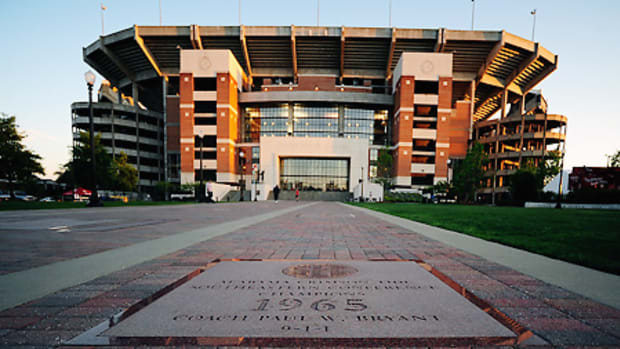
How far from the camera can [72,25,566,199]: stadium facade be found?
4709 centimetres

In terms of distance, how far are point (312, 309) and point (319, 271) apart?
98 cm

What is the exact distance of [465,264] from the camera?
3279 mm

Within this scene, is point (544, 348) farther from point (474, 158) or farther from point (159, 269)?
point (474, 158)

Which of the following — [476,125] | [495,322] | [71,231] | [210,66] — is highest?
[210,66]

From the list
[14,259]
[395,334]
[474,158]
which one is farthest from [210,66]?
[395,334]

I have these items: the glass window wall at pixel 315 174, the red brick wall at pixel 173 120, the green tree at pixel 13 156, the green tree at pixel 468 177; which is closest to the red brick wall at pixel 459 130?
the green tree at pixel 468 177

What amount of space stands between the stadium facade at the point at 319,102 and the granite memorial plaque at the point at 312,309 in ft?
127

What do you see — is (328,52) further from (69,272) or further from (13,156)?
(69,272)

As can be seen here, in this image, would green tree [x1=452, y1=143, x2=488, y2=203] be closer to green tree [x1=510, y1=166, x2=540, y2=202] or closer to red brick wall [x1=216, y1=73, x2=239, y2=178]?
green tree [x1=510, y1=166, x2=540, y2=202]

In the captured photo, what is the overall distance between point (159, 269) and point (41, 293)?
0.97 m

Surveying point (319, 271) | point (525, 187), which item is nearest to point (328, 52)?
point (525, 187)

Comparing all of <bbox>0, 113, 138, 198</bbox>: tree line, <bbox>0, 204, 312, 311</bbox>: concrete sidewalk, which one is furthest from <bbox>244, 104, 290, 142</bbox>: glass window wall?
<bbox>0, 204, 312, 311</bbox>: concrete sidewalk

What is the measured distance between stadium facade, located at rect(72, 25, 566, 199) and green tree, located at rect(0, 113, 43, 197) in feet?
70.5

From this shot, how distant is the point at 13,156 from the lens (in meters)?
25.4
